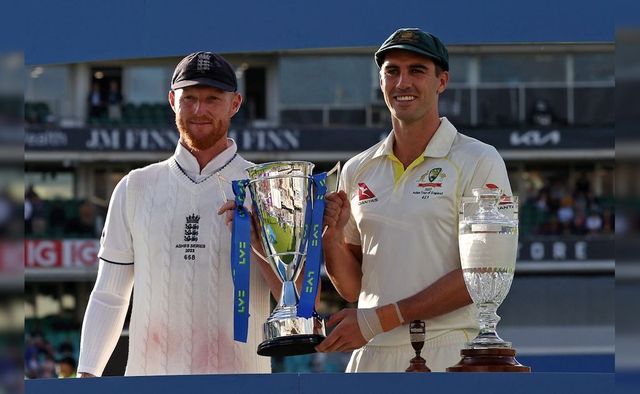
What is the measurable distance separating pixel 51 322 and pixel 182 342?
20048mm

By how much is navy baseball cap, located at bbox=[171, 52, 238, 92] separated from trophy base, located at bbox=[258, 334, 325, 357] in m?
0.86

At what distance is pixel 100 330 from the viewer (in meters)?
4.59

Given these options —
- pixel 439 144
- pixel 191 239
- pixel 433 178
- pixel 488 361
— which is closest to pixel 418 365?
pixel 488 361

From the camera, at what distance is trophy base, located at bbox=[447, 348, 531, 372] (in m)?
3.75

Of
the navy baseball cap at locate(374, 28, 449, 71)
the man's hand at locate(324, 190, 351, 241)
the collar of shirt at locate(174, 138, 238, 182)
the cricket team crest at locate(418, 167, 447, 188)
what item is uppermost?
the navy baseball cap at locate(374, 28, 449, 71)

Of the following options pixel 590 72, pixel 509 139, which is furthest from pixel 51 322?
pixel 590 72

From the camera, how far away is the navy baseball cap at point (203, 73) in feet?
14.7

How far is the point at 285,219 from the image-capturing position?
4.14m

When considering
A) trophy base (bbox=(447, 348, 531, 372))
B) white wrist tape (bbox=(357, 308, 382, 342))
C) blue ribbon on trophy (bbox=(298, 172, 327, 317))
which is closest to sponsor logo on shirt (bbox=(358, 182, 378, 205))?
blue ribbon on trophy (bbox=(298, 172, 327, 317))

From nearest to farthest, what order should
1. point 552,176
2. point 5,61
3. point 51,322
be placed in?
point 5,61, point 51,322, point 552,176

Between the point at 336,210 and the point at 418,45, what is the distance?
20.5 inches

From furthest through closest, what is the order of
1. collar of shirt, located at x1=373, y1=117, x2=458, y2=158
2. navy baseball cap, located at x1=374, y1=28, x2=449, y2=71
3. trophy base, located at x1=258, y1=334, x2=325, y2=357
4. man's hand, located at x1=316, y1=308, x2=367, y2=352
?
1. collar of shirt, located at x1=373, y1=117, x2=458, y2=158
2. navy baseball cap, located at x1=374, y1=28, x2=449, y2=71
3. man's hand, located at x1=316, y1=308, x2=367, y2=352
4. trophy base, located at x1=258, y1=334, x2=325, y2=357

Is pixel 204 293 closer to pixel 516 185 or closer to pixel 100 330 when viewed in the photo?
pixel 100 330

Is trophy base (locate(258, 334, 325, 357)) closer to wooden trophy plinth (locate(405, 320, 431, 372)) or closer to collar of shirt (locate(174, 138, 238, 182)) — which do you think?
wooden trophy plinth (locate(405, 320, 431, 372))
